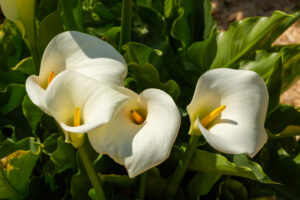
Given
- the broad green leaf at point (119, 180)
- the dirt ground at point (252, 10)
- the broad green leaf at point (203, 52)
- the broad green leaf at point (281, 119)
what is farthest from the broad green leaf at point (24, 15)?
the dirt ground at point (252, 10)

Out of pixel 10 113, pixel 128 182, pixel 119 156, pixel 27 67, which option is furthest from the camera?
pixel 10 113

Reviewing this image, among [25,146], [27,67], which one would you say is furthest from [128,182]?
[27,67]

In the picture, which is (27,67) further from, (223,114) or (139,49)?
(223,114)

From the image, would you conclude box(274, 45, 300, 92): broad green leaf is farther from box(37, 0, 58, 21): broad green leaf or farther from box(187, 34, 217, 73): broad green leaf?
box(37, 0, 58, 21): broad green leaf

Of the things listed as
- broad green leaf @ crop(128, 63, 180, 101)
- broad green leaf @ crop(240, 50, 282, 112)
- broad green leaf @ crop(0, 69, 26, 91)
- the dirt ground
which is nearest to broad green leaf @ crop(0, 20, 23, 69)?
broad green leaf @ crop(0, 69, 26, 91)

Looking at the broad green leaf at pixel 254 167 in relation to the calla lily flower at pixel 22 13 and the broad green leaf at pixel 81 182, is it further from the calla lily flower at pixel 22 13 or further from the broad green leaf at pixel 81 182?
the calla lily flower at pixel 22 13

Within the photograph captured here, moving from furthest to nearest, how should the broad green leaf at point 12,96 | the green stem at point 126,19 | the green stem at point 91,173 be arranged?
the broad green leaf at point 12,96, the green stem at point 126,19, the green stem at point 91,173
